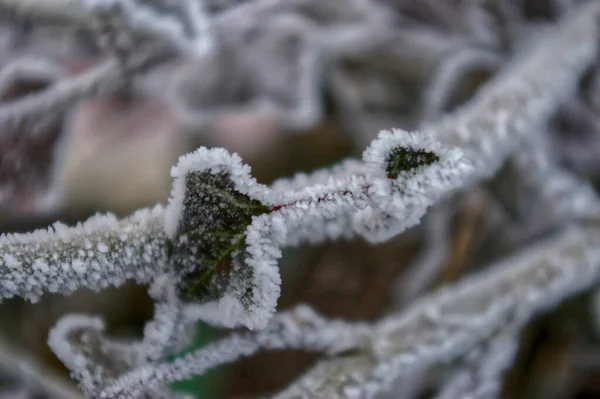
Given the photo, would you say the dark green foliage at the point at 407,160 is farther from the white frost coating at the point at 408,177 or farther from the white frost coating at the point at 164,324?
the white frost coating at the point at 164,324

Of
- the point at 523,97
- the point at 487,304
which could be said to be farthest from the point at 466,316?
the point at 523,97

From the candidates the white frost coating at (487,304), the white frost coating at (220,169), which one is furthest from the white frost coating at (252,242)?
the white frost coating at (487,304)

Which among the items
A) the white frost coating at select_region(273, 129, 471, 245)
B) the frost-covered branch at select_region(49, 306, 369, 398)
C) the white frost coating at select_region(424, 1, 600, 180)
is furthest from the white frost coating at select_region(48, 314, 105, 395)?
the white frost coating at select_region(424, 1, 600, 180)

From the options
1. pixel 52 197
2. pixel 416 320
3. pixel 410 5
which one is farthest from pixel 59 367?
pixel 410 5

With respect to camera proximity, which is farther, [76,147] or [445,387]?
[76,147]

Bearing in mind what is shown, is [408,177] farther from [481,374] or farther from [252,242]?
[481,374]

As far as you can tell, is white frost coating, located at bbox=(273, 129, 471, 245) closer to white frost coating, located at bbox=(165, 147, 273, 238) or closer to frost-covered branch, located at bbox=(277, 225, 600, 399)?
white frost coating, located at bbox=(165, 147, 273, 238)

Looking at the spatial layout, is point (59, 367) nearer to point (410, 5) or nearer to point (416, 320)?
point (416, 320)
